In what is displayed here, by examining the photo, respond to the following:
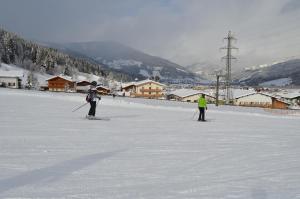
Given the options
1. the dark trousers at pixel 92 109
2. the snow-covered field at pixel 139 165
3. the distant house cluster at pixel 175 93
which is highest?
the distant house cluster at pixel 175 93

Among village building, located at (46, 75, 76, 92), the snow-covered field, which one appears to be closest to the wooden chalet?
village building, located at (46, 75, 76, 92)

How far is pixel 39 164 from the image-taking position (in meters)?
7.74

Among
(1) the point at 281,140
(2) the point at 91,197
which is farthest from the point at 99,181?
(1) the point at 281,140

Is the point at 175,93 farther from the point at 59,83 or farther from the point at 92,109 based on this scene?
the point at 92,109

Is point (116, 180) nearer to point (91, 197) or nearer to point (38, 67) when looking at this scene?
point (91, 197)

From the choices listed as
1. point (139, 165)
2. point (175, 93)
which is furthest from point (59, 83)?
point (139, 165)

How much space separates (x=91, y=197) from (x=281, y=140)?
10.4m

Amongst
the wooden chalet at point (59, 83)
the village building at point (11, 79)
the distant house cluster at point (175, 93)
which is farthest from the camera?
the wooden chalet at point (59, 83)

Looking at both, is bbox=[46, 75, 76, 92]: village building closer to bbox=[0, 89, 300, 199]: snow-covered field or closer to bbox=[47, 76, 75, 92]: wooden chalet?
bbox=[47, 76, 75, 92]: wooden chalet

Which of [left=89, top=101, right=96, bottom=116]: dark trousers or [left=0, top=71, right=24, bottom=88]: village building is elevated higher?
[left=0, top=71, right=24, bottom=88]: village building

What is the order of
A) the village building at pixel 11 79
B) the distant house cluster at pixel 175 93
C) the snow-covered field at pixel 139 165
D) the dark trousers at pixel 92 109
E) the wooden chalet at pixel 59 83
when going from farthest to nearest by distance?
the wooden chalet at pixel 59 83
the village building at pixel 11 79
the distant house cluster at pixel 175 93
the dark trousers at pixel 92 109
the snow-covered field at pixel 139 165

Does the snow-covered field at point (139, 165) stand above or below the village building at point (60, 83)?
below

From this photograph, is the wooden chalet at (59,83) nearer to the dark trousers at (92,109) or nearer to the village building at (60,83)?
the village building at (60,83)

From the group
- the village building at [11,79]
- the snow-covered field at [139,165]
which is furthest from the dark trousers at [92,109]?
the village building at [11,79]
